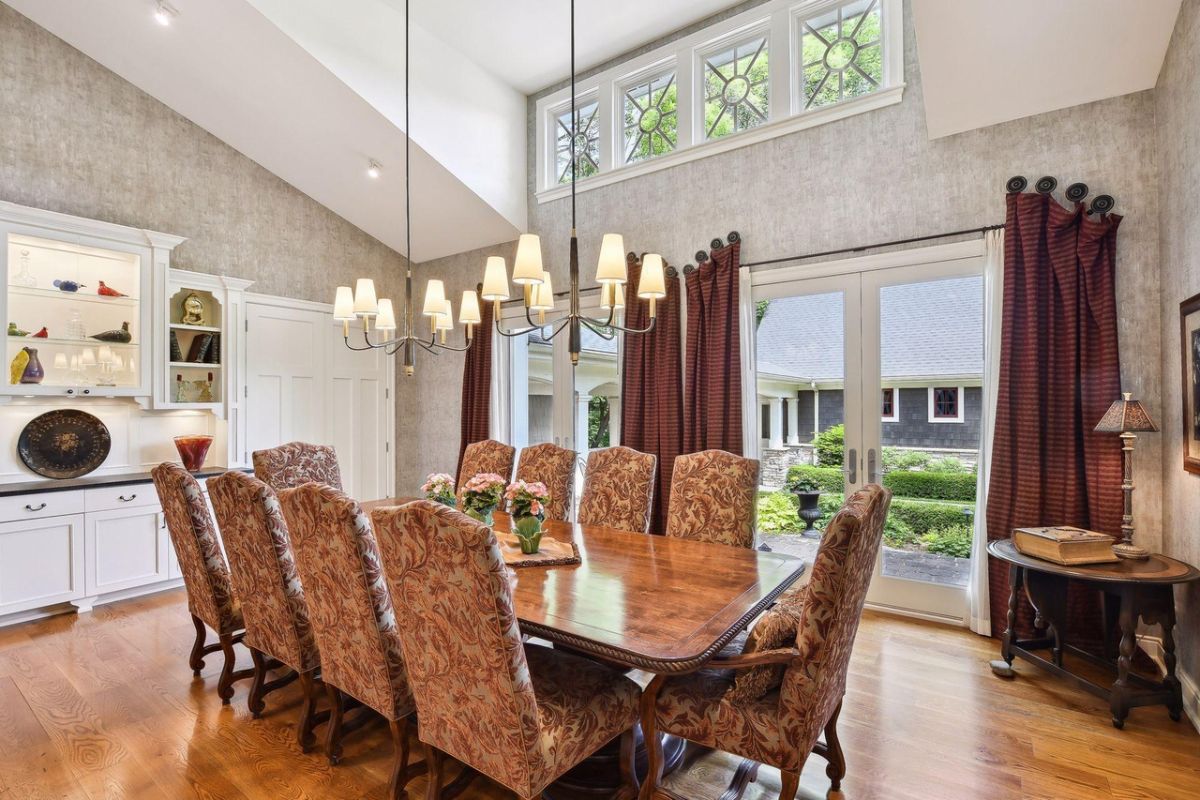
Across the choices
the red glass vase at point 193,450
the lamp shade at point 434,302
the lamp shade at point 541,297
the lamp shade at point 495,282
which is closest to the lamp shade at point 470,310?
the lamp shade at point 434,302

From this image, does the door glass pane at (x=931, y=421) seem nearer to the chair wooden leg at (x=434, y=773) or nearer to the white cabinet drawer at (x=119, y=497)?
the chair wooden leg at (x=434, y=773)

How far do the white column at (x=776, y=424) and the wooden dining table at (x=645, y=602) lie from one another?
1.56 meters

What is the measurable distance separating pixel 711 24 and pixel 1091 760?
453 centimetres

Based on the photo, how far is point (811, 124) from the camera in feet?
12.2

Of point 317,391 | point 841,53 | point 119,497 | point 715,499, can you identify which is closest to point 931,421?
point 715,499

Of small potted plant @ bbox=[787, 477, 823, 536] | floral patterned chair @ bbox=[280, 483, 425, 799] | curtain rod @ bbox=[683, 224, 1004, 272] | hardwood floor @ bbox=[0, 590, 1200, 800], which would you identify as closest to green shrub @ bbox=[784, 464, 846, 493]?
small potted plant @ bbox=[787, 477, 823, 536]

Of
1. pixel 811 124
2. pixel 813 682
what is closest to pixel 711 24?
pixel 811 124

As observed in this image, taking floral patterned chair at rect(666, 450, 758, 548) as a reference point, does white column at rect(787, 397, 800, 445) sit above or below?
above

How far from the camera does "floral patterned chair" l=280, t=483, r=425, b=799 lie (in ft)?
5.71

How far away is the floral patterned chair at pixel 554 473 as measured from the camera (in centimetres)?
340

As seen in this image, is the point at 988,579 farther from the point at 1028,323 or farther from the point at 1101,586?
the point at 1028,323

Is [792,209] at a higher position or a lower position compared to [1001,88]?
lower

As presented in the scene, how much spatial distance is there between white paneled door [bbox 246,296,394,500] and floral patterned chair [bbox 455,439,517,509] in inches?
85.6

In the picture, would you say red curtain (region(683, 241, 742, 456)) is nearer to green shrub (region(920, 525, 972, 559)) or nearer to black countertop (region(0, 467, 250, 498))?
green shrub (region(920, 525, 972, 559))
